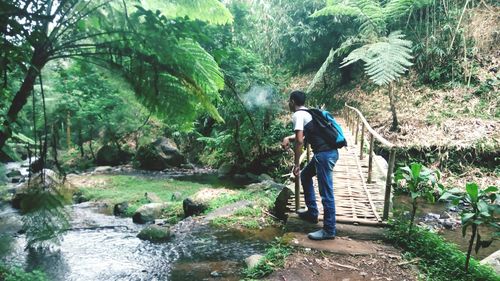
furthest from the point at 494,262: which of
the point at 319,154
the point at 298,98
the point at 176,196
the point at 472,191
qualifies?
the point at 176,196

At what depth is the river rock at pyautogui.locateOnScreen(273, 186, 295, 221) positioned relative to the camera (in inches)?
228

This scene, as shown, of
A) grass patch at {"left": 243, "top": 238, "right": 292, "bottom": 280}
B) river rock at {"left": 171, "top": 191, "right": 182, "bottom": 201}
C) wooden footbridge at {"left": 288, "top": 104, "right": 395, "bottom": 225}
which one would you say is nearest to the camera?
grass patch at {"left": 243, "top": 238, "right": 292, "bottom": 280}

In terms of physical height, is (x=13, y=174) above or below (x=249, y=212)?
above

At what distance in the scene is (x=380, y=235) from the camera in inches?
164

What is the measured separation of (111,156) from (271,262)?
13.6m

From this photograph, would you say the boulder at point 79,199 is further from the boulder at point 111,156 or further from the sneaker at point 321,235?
the sneaker at point 321,235

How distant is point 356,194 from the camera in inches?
211

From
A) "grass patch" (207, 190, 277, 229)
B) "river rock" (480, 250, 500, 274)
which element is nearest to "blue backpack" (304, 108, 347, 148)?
"river rock" (480, 250, 500, 274)

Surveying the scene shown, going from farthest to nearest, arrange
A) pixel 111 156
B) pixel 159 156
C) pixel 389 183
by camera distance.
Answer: pixel 111 156
pixel 159 156
pixel 389 183

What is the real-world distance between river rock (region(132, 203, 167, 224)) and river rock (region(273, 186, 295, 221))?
2.72m

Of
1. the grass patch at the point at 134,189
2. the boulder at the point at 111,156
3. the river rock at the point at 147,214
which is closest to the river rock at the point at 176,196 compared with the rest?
the grass patch at the point at 134,189

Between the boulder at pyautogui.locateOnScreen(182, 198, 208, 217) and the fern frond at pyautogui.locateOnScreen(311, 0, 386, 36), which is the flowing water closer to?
the boulder at pyautogui.locateOnScreen(182, 198, 208, 217)

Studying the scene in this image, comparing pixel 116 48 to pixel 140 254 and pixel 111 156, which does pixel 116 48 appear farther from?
pixel 111 156

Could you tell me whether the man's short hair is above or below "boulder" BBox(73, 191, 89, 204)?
above
